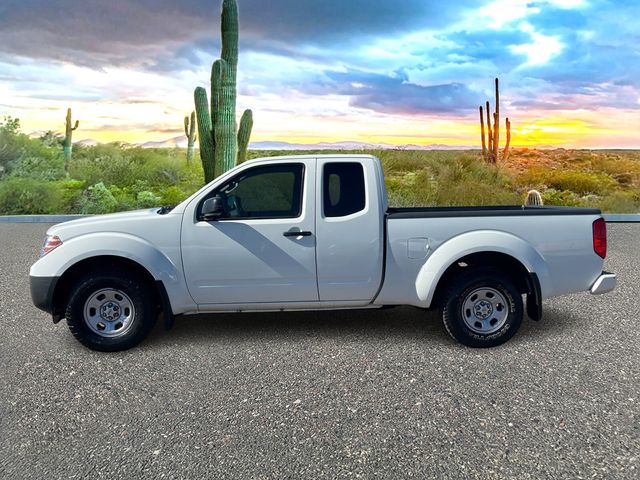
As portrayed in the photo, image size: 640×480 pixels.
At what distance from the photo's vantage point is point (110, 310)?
535cm

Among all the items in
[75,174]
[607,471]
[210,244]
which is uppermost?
[75,174]

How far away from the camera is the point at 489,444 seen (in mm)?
3537

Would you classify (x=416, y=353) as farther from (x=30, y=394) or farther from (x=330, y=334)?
(x=30, y=394)

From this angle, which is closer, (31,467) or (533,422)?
(31,467)

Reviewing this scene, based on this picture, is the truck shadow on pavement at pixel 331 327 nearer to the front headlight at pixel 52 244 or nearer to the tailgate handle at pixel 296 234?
the tailgate handle at pixel 296 234

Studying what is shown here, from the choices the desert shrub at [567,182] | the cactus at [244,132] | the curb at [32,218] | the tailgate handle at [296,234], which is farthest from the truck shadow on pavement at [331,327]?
the desert shrub at [567,182]

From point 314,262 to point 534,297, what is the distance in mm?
2067

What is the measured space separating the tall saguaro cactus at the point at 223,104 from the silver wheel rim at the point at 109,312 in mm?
10281

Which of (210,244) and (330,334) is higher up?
(210,244)

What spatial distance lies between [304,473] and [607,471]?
1704 millimetres

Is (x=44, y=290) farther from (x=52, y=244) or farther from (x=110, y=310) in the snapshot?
(x=110, y=310)

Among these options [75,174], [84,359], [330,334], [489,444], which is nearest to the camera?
[489,444]

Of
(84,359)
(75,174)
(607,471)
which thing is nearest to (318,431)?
(607,471)

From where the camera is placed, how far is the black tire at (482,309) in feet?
17.2
